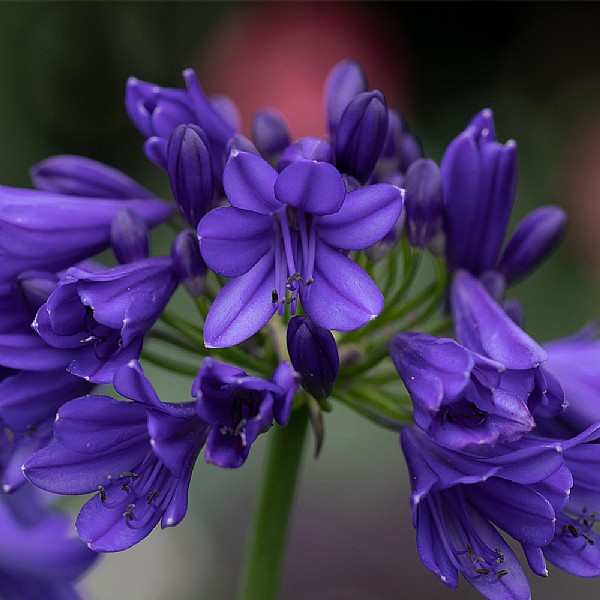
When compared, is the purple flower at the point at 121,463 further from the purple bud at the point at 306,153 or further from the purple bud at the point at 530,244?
the purple bud at the point at 530,244

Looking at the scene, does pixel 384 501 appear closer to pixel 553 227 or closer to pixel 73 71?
pixel 553 227

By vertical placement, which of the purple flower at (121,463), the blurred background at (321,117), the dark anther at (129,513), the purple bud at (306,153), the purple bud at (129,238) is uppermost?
the purple bud at (306,153)

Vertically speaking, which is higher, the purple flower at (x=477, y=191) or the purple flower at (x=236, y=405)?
the purple flower at (x=477, y=191)

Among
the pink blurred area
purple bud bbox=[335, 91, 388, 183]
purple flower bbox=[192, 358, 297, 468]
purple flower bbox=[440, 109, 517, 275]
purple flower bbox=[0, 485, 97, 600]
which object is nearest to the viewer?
purple flower bbox=[192, 358, 297, 468]

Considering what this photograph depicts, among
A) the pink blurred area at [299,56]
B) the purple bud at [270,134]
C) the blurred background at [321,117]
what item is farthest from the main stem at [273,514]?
the pink blurred area at [299,56]

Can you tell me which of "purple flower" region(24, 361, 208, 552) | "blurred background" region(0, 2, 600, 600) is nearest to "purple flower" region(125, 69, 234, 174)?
"purple flower" region(24, 361, 208, 552)

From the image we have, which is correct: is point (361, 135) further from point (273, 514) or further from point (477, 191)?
point (273, 514)

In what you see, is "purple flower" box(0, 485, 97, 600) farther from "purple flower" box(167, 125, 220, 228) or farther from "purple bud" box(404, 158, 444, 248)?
"purple bud" box(404, 158, 444, 248)
